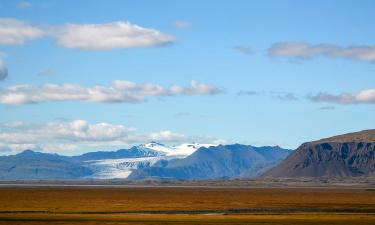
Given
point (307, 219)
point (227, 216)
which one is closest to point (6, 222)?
point (227, 216)

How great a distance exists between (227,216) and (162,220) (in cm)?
1251

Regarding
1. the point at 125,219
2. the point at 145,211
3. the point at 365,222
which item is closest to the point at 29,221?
the point at 125,219

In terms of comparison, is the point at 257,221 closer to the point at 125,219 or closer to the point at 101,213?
the point at 125,219

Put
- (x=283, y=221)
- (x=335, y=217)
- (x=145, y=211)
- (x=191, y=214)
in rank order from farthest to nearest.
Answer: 1. (x=145, y=211)
2. (x=191, y=214)
3. (x=335, y=217)
4. (x=283, y=221)

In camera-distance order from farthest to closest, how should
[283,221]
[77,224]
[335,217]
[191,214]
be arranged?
[191,214] → [335,217] → [283,221] → [77,224]

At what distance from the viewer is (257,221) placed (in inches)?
3602

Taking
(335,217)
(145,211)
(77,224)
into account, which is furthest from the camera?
(145,211)

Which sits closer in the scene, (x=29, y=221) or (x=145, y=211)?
(x=29, y=221)

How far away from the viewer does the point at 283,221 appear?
9144 centimetres

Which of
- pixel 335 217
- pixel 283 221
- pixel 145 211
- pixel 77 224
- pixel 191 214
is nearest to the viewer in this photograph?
pixel 77 224

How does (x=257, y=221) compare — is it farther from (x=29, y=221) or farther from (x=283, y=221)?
(x=29, y=221)

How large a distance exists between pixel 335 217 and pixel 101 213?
107ft

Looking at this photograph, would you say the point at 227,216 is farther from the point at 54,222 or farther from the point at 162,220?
Answer: the point at 54,222

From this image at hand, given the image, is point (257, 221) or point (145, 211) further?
point (145, 211)
